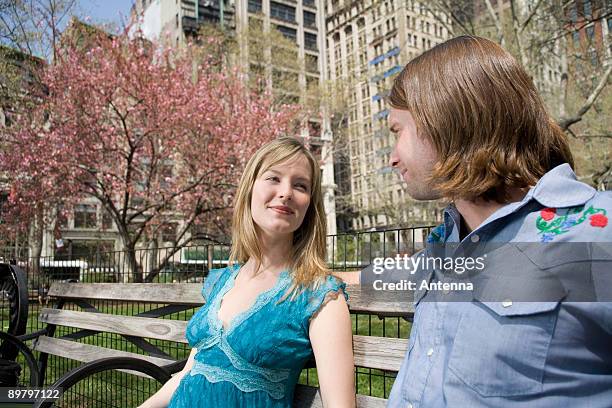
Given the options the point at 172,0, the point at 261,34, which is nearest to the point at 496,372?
the point at 261,34

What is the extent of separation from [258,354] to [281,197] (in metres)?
0.56

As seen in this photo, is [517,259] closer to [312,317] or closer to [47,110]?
[312,317]

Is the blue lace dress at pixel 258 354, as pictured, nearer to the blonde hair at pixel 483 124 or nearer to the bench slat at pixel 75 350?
the blonde hair at pixel 483 124

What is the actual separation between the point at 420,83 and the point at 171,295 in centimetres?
184

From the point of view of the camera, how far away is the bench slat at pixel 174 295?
5.73ft

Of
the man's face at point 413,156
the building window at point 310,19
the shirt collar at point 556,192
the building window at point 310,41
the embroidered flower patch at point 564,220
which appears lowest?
the embroidered flower patch at point 564,220

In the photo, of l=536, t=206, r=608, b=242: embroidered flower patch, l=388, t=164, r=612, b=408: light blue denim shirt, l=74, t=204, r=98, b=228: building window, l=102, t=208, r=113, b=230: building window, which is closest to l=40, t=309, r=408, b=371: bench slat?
l=388, t=164, r=612, b=408: light blue denim shirt

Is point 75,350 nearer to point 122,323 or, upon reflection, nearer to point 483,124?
point 122,323

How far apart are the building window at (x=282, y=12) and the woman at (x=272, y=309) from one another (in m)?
45.3

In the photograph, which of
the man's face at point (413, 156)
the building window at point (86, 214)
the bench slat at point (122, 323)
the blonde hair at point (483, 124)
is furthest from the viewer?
the building window at point (86, 214)

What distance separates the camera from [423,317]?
1.29 m

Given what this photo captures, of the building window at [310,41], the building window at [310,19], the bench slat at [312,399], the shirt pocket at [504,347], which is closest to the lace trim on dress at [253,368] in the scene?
the bench slat at [312,399]

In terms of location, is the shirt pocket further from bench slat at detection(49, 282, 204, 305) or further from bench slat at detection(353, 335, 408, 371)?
bench slat at detection(49, 282, 204, 305)

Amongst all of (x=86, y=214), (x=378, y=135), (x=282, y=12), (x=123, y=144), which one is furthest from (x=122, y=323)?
(x=282, y=12)
